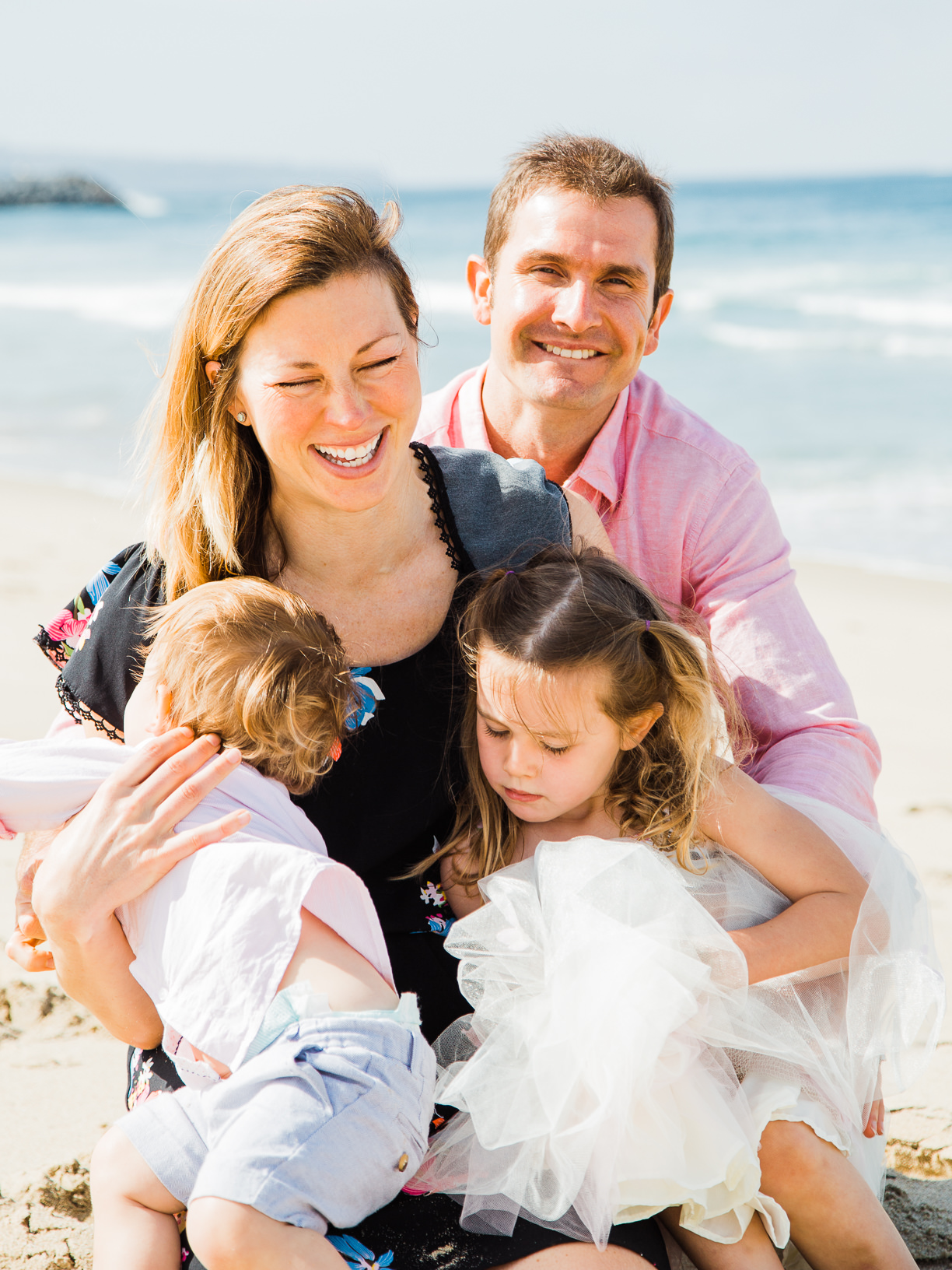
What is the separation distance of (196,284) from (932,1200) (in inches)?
94.2

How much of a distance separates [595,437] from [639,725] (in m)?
1.12

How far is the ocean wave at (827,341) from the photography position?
13602 millimetres

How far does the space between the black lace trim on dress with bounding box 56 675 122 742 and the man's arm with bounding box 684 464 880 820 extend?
1.37 metres

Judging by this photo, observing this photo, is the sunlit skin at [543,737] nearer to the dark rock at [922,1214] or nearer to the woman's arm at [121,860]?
the woman's arm at [121,860]

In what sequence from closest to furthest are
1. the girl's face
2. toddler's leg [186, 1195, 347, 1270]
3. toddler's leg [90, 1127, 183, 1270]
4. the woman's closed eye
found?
toddler's leg [186, 1195, 347, 1270] → toddler's leg [90, 1127, 183, 1270] → the girl's face → the woman's closed eye

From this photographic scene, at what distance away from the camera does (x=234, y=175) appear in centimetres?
4600

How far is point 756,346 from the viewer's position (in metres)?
14.5

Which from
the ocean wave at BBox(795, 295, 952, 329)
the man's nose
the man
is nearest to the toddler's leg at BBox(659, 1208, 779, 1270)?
the man

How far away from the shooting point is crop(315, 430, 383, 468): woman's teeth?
224cm

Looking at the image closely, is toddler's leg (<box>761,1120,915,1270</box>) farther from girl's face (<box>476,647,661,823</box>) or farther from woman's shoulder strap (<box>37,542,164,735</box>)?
woman's shoulder strap (<box>37,542,164,735</box>)

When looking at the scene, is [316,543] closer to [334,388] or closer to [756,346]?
[334,388]

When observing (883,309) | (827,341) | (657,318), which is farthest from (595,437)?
(883,309)

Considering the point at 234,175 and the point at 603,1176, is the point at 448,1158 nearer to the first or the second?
the point at 603,1176

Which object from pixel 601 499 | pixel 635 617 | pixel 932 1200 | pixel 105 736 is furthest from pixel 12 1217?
pixel 601 499
